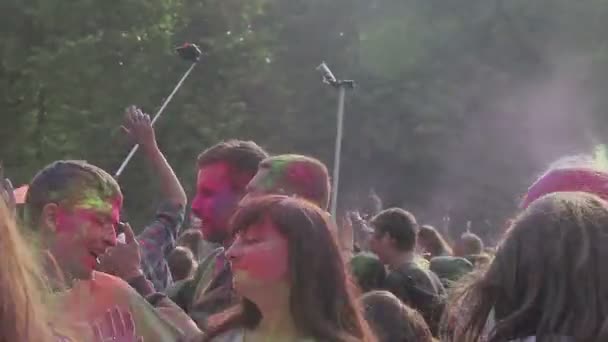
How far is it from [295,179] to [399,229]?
209 cm

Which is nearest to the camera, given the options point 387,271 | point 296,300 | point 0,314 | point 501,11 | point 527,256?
point 0,314

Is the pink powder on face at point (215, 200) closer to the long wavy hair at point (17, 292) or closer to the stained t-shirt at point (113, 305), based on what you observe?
the stained t-shirt at point (113, 305)

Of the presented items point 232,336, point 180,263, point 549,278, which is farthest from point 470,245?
point 549,278

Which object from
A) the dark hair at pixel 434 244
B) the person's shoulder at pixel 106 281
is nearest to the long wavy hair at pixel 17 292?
the person's shoulder at pixel 106 281

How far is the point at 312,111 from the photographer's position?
27.6 meters

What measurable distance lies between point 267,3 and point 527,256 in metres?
25.3

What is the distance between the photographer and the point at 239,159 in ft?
12.8

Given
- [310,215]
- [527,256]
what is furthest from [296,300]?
[527,256]

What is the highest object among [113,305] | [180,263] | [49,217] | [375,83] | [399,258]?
[49,217]

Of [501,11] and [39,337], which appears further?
[501,11]

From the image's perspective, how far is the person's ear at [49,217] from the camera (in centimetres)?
322

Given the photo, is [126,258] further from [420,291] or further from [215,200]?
[420,291]

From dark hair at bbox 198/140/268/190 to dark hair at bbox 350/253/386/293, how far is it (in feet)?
3.89

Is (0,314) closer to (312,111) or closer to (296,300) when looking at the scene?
(296,300)
